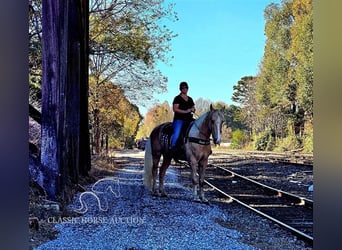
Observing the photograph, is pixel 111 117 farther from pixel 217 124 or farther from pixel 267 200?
pixel 267 200

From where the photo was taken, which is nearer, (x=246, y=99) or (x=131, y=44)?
(x=246, y=99)

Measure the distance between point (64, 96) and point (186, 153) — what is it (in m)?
0.90

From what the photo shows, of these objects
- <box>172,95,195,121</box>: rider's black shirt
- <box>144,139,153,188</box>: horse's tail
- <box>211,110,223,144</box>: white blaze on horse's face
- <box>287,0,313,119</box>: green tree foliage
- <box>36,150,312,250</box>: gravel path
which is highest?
<box>287,0,313,119</box>: green tree foliage

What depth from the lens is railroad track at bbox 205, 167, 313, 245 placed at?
9.28ft

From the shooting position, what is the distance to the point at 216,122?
115 inches

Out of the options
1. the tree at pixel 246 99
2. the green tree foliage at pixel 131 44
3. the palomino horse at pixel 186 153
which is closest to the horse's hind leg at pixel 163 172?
the palomino horse at pixel 186 153

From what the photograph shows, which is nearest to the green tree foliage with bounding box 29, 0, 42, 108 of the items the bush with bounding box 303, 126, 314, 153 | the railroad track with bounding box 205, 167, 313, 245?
the railroad track with bounding box 205, 167, 313, 245

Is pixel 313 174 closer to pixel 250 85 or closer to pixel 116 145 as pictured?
pixel 250 85

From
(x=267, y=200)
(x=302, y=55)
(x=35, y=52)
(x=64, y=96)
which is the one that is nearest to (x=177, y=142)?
(x=267, y=200)

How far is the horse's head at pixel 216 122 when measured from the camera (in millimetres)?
2916

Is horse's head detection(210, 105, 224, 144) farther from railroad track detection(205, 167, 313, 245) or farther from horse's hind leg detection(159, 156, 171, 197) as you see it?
horse's hind leg detection(159, 156, 171, 197)

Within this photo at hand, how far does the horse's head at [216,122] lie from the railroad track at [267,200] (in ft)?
0.76

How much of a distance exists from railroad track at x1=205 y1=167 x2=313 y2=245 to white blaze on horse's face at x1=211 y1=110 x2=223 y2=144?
21cm
